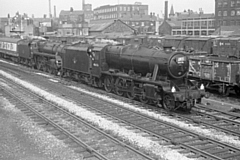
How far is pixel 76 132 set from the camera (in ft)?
34.7

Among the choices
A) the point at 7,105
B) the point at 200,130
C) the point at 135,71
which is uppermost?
the point at 135,71

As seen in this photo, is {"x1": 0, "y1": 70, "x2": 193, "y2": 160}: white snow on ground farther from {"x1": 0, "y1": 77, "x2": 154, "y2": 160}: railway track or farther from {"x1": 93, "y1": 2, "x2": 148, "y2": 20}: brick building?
{"x1": 93, "y1": 2, "x2": 148, "y2": 20}: brick building

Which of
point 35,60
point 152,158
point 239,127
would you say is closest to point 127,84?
point 239,127

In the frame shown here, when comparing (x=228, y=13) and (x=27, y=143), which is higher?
(x=228, y=13)

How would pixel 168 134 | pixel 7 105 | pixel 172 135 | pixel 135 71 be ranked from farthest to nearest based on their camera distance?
pixel 135 71 < pixel 7 105 < pixel 168 134 < pixel 172 135

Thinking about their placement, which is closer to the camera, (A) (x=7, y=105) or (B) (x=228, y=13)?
(A) (x=7, y=105)

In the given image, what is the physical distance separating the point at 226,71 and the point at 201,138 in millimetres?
9031

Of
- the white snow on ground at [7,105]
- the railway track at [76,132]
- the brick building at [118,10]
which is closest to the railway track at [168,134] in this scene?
the railway track at [76,132]

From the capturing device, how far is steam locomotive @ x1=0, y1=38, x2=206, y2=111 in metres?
13.4

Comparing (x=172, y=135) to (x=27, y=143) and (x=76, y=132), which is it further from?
(x=27, y=143)

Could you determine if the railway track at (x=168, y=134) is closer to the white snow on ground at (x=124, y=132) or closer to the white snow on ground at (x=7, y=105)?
the white snow on ground at (x=124, y=132)

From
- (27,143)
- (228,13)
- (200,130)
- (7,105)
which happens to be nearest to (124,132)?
(200,130)

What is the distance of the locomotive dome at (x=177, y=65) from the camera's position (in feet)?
43.9

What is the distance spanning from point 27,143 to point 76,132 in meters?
1.77
